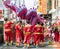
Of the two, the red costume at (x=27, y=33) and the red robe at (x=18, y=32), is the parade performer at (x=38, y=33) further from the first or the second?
the red robe at (x=18, y=32)

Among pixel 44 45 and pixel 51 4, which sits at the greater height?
pixel 51 4

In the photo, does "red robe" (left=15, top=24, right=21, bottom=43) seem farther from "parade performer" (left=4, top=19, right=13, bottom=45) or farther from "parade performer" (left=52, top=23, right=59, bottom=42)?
"parade performer" (left=52, top=23, right=59, bottom=42)

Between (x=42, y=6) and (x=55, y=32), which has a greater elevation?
(x=42, y=6)

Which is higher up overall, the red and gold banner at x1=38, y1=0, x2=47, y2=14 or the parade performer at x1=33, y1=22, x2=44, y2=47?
the red and gold banner at x1=38, y1=0, x2=47, y2=14

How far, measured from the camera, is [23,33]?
6363mm

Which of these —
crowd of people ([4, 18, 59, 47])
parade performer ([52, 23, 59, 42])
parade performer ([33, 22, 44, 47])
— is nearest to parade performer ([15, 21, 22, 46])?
crowd of people ([4, 18, 59, 47])

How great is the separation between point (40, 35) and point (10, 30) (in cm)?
58

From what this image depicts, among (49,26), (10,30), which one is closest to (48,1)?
(49,26)

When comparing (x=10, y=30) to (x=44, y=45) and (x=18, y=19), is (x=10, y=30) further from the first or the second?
(x=44, y=45)

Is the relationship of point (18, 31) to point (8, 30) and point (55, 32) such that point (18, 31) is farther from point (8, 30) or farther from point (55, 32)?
point (55, 32)

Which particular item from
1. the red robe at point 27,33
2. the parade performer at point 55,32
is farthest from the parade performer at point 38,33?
the parade performer at point 55,32

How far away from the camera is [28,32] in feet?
20.7

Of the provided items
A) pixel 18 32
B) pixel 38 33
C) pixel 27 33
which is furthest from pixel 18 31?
pixel 38 33

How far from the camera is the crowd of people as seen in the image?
20.6 feet
